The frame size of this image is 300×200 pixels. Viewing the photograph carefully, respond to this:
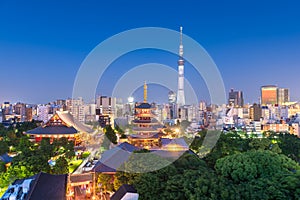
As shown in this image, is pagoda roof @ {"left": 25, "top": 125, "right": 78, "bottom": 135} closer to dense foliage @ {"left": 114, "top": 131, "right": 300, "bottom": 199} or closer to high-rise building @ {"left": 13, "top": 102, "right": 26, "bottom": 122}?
dense foliage @ {"left": 114, "top": 131, "right": 300, "bottom": 199}

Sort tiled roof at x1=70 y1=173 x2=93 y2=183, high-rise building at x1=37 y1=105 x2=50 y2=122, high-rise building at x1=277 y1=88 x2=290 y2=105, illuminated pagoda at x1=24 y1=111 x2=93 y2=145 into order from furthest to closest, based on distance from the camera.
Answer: high-rise building at x1=277 y1=88 x2=290 y2=105
high-rise building at x1=37 y1=105 x2=50 y2=122
illuminated pagoda at x1=24 y1=111 x2=93 y2=145
tiled roof at x1=70 y1=173 x2=93 y2=183

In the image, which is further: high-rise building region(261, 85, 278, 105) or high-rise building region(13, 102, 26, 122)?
high-rise building region(261, 85, 278, 105)

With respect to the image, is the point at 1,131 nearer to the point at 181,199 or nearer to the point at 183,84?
the point at 181,199

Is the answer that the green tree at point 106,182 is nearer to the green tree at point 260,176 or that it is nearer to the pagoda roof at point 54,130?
the green tree at point 260,176

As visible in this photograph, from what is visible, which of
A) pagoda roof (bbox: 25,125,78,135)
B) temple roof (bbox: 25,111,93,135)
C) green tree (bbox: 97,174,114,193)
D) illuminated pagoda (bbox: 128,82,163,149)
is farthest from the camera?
illuminated pagoda (bbox: 128,82,163,149)

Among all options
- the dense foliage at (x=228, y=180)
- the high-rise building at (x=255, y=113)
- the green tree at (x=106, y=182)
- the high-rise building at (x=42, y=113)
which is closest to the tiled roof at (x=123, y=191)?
the dense foliage at (x=228, y=180)

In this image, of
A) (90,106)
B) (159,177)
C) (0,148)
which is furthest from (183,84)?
(159,177)

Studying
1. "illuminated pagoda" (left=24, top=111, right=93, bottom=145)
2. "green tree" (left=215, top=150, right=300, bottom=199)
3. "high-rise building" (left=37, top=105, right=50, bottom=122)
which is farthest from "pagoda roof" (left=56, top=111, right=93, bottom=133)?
"high-rise building" (left=37, top=105, right=50, bottom=122)
